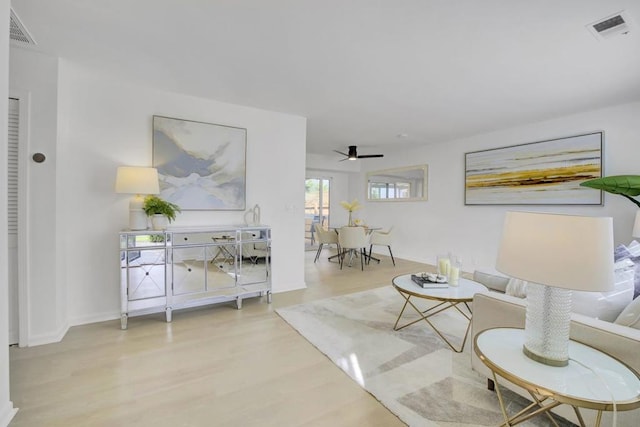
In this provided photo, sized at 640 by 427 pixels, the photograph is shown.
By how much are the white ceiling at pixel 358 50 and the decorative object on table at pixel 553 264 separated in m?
1.49

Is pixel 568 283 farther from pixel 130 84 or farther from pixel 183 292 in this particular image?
pixel 130 84

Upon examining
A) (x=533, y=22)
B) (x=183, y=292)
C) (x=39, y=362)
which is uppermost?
(x=533, y=22)

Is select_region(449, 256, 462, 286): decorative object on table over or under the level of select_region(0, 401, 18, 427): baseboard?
over

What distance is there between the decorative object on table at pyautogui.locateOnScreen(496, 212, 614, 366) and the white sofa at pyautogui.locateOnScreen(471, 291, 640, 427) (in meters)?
0.33

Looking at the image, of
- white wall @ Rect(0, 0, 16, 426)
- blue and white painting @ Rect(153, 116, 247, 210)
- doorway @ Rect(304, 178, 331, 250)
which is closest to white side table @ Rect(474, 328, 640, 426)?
white wall @ Rect(0, 0, 16, 426)

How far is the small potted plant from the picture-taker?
112 inches

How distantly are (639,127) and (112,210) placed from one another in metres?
6.12

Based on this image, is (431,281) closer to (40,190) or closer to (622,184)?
(622,184)

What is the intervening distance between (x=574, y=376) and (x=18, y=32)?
392cm

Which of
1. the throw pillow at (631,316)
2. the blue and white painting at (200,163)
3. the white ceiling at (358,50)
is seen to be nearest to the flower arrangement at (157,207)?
the blue and white painting at (200,163)

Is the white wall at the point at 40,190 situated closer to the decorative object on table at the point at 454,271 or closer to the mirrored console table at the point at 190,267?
the mirrored console table at the point at 190,267

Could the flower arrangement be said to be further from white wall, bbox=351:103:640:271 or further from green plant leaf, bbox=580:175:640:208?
white wall, bbox=351:103:640:271

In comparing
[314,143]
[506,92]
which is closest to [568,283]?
[506,92]

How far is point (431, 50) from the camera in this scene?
7.61ft
